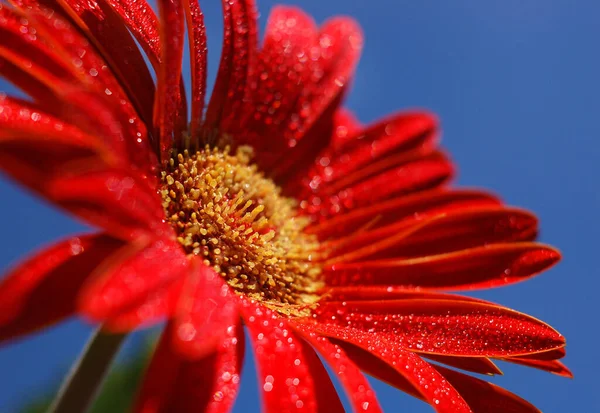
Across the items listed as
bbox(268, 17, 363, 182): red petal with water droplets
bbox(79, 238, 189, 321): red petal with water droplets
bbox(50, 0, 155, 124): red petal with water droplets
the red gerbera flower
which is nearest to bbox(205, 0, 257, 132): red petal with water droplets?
the red gerbera flower

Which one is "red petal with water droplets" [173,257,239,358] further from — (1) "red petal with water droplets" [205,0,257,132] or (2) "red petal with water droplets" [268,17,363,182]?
(2) "red petal with water droplets" [268,17,363,182]

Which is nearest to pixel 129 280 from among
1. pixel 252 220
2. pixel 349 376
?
pixel 349 376

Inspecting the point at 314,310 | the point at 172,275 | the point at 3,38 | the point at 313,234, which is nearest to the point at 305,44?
the point at 313,234

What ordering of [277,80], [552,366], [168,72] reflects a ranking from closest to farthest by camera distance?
[168,72]
[552,366]
[277,80]

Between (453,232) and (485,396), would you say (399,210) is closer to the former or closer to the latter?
(453,232)

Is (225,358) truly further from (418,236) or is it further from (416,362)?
(418,236)

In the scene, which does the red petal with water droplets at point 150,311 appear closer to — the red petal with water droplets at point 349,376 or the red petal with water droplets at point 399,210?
the red petal with water droplets at point 349,376

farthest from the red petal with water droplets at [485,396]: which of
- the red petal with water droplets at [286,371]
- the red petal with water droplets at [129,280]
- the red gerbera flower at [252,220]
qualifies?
the red petal with water droplets at [129,280]
